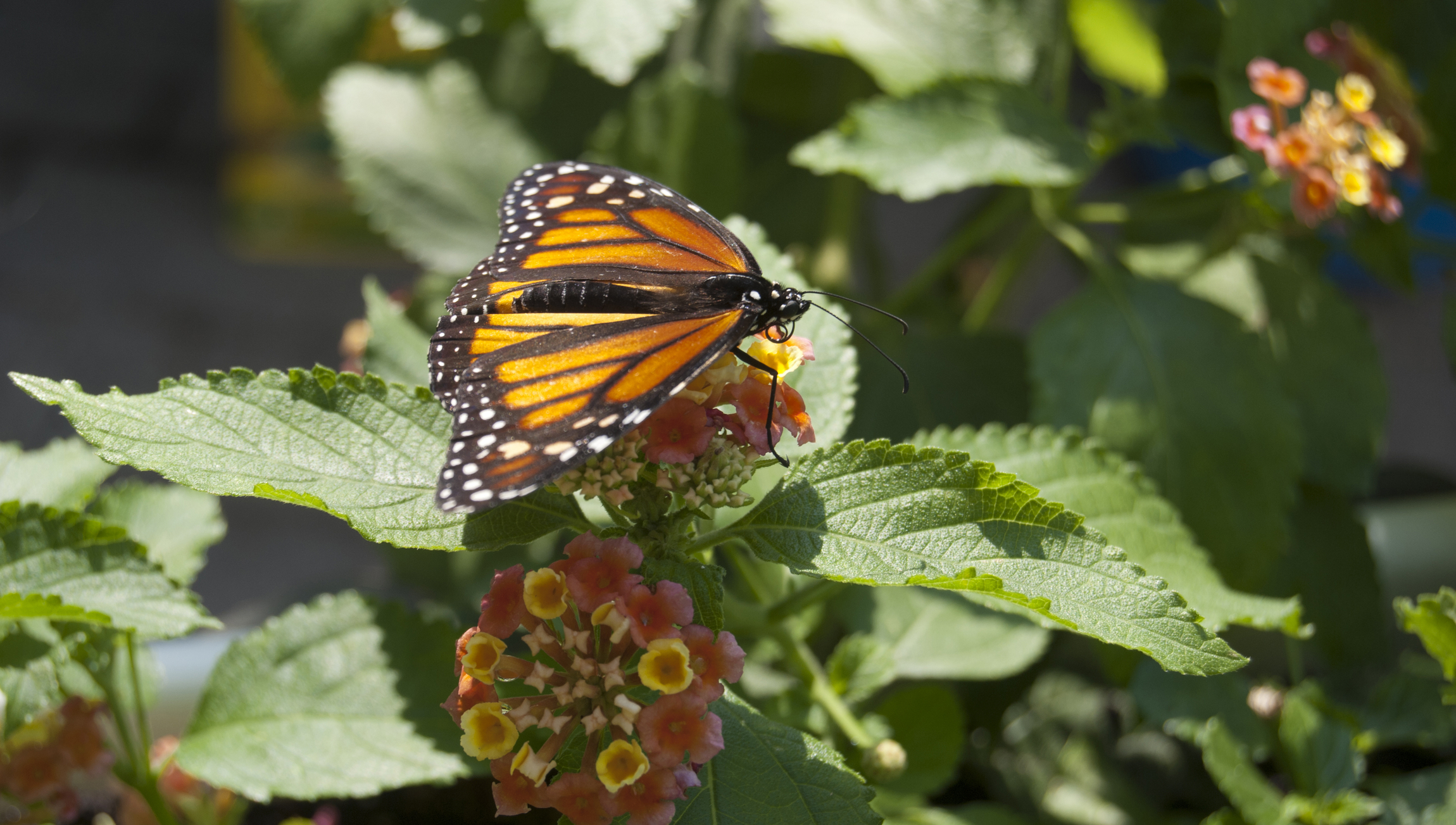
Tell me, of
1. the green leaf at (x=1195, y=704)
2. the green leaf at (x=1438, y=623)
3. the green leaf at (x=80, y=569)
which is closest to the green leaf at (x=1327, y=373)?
the green leaf at (x=1195, y=704)

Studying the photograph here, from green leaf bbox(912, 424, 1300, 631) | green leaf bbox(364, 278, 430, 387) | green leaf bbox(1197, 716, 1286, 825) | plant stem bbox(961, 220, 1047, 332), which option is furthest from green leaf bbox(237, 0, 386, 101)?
green leaf bbox(1197, 716, 1286, 825)

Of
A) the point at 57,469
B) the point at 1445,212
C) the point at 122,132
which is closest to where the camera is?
the point at 57,469

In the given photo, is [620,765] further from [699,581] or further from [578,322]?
[578,322]

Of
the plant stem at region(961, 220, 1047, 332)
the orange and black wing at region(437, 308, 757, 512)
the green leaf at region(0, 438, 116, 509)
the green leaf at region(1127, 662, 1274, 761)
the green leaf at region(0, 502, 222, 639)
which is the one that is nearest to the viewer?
the orange and black wing at region(437, 308, 757, 512)

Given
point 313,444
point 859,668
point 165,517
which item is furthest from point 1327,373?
point 165,517

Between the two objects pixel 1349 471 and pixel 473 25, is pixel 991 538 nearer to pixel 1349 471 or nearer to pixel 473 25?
pixel 1349 471

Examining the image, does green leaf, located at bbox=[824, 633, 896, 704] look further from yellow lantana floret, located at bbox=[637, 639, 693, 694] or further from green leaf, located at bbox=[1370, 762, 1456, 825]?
green leaf, located at bbox=[1370, 762, 1456, 825]

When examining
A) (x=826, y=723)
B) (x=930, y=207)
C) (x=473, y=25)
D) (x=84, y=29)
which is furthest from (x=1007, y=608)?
(x=84, y=29)
